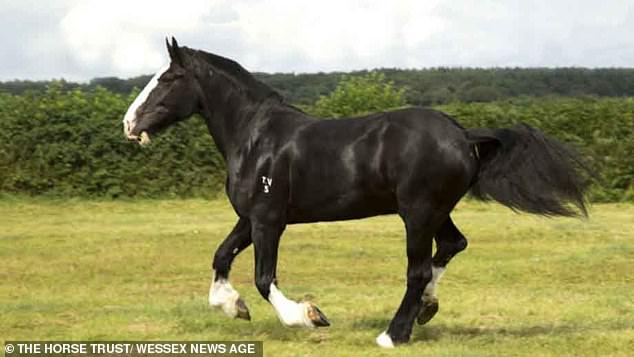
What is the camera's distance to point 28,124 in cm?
2244

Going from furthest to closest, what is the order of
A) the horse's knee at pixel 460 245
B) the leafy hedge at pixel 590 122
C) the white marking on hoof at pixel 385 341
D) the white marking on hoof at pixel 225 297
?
the leafy hedge at pixel 590 122
the white marking on hoof at pixel 225 297
the horse's knee at pixel 460 245
the white marking on hoof at pixel 385 341

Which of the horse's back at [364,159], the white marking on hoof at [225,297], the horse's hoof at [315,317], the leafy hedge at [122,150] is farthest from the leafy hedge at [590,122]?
the horse's hoof at [315,317]

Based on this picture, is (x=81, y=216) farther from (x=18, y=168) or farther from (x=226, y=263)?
(x=226, y=263)

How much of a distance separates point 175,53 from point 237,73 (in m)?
0.57

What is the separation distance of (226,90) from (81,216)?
11.8 metres

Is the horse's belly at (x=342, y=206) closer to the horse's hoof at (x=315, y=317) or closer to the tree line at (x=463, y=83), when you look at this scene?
the horse's hoof at (x=315, y=317)

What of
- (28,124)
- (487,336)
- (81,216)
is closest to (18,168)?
(28,124)

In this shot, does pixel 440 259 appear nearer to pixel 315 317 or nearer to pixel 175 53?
pixel 315 317

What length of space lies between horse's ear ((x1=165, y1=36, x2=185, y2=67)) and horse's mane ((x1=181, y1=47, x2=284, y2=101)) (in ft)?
0.37

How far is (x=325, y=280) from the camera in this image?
13164mm

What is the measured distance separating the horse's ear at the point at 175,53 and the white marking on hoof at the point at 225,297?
185 cm

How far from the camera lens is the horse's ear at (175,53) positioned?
891cm

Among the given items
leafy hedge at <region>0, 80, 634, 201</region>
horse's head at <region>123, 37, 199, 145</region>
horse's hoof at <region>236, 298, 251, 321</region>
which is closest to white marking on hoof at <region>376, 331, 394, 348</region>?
→ horse's hoof at <region>236, 298, 251, 321</region>

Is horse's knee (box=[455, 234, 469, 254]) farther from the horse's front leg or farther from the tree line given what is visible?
the tree line
